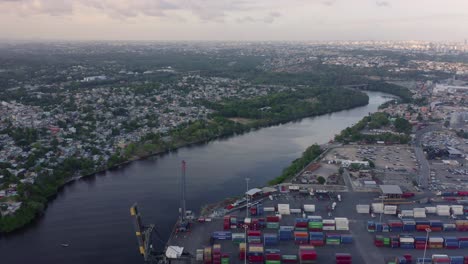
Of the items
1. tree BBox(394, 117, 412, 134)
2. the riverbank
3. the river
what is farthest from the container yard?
tree BBox(394, 117, 412, 134)

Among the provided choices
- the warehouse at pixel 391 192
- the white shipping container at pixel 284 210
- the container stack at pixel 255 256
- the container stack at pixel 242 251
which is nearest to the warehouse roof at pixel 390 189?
the warehouse at pixel 391 192

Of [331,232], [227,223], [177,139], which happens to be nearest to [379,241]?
[331,232]

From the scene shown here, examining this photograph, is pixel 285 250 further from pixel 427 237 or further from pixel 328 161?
pixel 328 161

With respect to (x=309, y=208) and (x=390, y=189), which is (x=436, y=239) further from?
(x=309, y=208)

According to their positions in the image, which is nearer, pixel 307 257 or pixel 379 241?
pixel 307 257

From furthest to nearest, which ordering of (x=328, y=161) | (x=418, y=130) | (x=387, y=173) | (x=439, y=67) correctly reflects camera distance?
(x=439, y=67)
(x=418, y=130)
(x=328, y=161)
(x=387, y=173)

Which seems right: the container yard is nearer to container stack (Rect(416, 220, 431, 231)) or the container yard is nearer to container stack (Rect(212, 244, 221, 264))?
container stack (Rect(416, 220, 431, 231))

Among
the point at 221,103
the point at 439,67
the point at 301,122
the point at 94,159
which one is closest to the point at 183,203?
the point at 94,159
